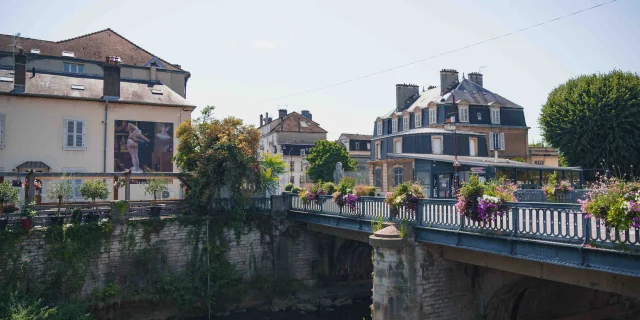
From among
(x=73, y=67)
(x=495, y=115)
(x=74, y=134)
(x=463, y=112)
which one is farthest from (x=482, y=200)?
(x=495, y=115)

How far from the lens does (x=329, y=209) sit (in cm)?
1850

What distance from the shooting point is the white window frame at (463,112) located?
41.3 meters

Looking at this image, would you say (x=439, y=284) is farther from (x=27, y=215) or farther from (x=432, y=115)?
(x=432, y=115)

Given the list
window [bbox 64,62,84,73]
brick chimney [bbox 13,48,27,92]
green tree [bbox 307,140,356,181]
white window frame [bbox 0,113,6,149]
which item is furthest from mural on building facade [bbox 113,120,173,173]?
green tree [bbox 307,140,356,181]

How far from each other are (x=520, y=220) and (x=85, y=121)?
70.9ft

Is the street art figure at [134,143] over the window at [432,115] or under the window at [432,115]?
under

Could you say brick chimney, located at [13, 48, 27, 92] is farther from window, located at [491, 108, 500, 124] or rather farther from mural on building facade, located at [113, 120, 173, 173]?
window, located at [491, 108, 500, 124]

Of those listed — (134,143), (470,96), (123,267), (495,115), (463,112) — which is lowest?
(123,267)

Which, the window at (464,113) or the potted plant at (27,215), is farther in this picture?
the window at (464,113)

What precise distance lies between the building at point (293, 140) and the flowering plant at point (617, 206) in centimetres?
4603

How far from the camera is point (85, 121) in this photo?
24.2 metres

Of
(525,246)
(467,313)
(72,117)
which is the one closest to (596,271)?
(525,246)

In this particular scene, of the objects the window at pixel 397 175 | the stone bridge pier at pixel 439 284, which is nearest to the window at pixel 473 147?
the window at pixel 397 175

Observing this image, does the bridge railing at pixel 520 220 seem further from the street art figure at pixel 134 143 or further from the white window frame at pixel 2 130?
the white window frame at pixel 2 130
